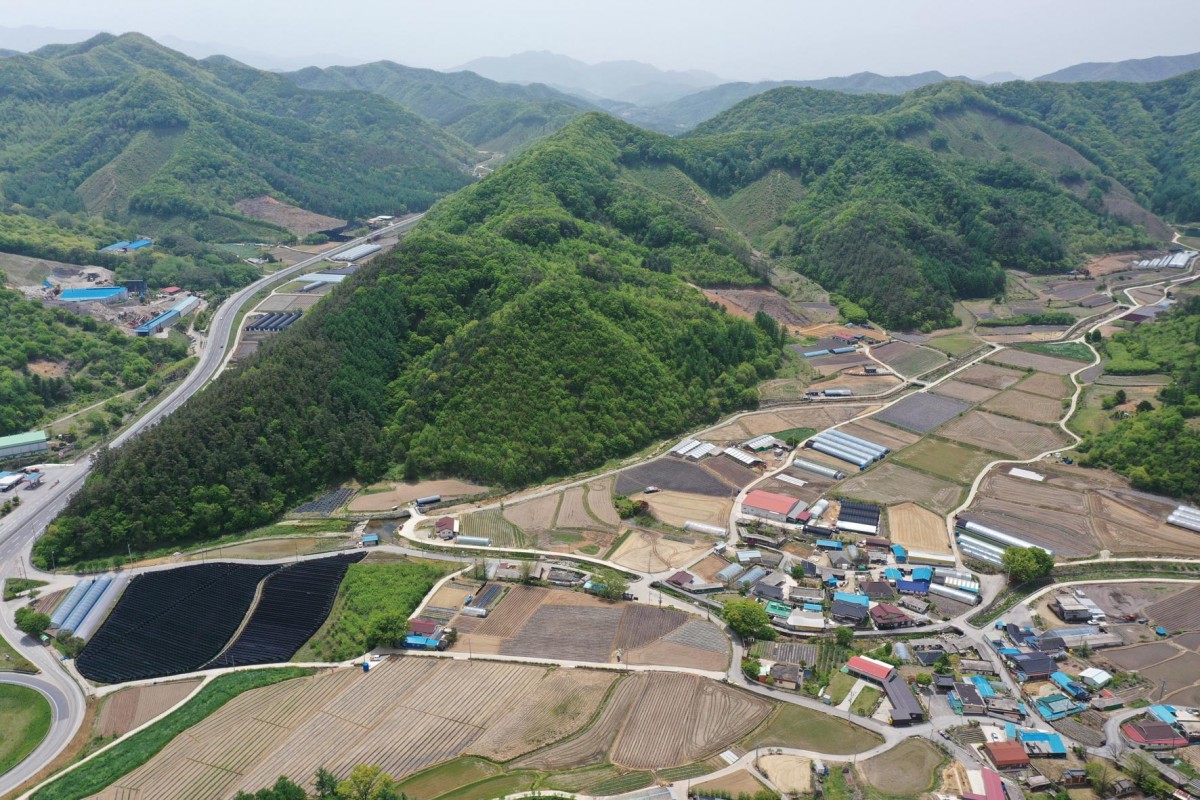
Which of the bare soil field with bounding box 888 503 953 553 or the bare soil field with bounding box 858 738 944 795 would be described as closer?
the bare soil field with bounding box 858 738 944 795

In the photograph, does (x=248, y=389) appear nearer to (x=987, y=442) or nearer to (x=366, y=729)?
(x=366, y=729)

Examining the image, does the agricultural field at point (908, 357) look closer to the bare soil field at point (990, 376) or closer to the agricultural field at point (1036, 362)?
the bare soil field at point (990, 376)

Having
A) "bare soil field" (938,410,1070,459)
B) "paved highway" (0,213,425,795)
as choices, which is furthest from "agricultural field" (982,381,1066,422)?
"paved highway" (0,213,425,795)

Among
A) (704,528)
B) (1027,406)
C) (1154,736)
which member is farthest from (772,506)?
(1027,406)

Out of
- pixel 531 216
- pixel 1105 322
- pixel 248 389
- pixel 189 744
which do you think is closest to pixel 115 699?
pixel 189 744

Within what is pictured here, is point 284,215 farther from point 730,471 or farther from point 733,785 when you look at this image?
point 733,785

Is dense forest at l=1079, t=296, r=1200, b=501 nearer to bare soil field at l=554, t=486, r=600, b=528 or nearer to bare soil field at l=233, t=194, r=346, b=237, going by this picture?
bare soil field at l=554, t=486, r=600, b=528
